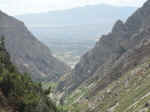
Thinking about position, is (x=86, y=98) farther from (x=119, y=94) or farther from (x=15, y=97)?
(x=15, y=97)

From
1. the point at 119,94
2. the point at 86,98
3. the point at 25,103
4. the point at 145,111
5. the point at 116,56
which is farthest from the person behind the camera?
the point at 116,56

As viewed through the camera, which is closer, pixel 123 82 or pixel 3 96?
pixel 3 96

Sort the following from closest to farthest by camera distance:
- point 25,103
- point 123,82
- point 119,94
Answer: point 25,103 → point 119,94 → point 123,82

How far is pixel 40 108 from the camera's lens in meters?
36.3

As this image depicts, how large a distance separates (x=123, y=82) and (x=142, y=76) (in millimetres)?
12193

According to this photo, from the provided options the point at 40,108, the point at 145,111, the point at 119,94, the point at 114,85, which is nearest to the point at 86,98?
the point at 114,85

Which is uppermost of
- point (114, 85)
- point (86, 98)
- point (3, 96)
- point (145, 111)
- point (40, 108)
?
point (3, 96)

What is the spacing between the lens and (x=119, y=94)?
104688 mm

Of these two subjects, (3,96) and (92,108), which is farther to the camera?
(92,108)

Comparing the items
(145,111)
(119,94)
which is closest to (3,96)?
(145,111)

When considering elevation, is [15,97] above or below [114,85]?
above

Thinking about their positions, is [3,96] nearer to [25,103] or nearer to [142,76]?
[25,103]

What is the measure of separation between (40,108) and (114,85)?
8737 cm

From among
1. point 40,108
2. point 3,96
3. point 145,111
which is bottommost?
point 145,111
